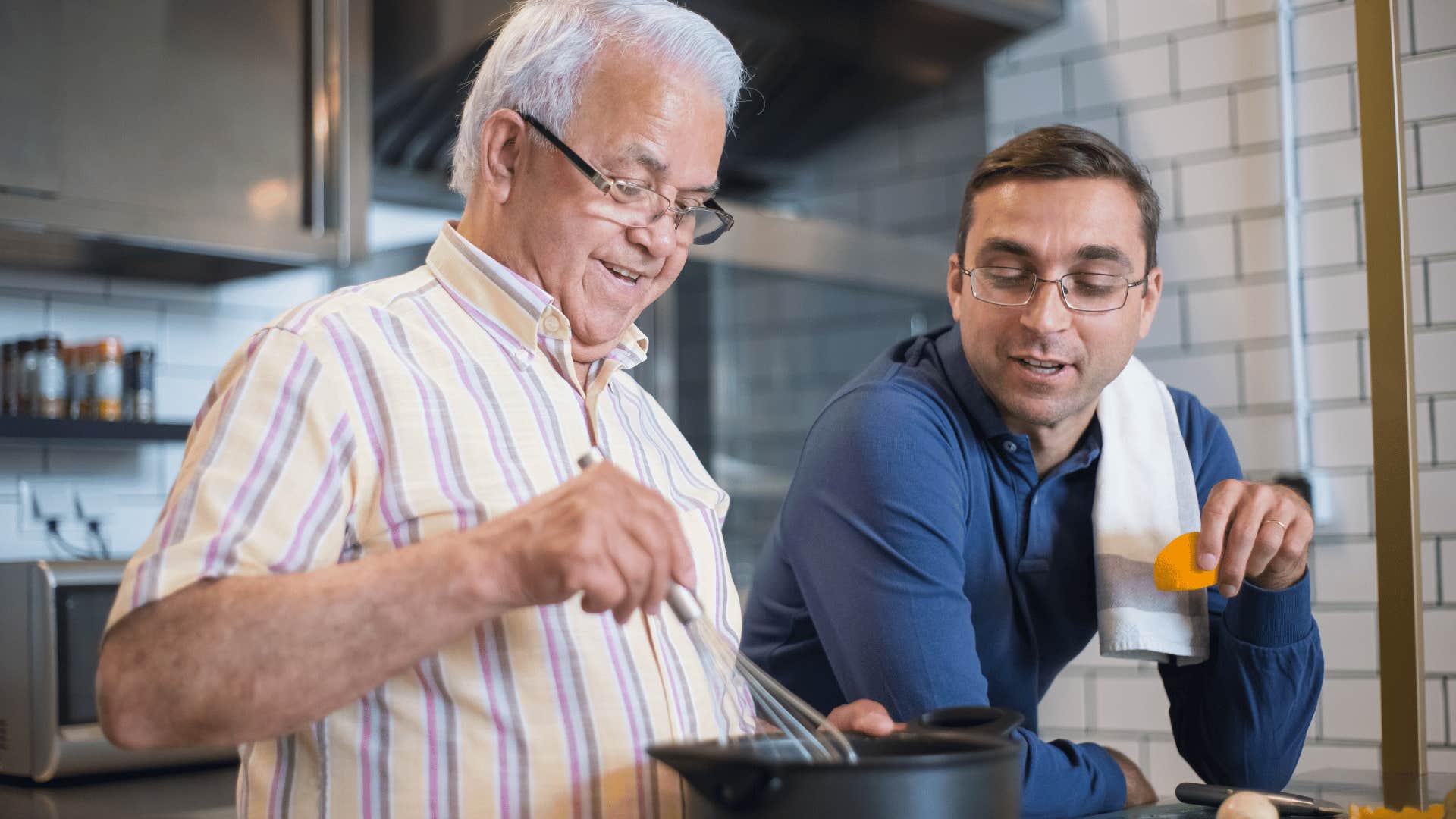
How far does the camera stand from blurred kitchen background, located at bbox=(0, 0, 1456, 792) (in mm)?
2141

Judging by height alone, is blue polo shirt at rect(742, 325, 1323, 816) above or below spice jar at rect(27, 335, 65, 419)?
below

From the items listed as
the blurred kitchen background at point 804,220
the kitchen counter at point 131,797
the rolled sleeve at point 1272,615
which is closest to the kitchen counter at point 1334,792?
the rolled sleeve at point 1272,615

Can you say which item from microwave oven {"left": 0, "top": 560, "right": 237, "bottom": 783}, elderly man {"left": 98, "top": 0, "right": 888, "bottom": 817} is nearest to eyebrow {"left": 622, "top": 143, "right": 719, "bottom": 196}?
elderly man {"left": 98, "top": 0, "right": 888, "bottom": 817}

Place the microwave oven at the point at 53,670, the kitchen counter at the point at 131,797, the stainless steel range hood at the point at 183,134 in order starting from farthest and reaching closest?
1. the stainless steel range hood at the point at 183,134
2. the microwave oven at the point at 53,670
3. the kitchen counter at the point at 131,797

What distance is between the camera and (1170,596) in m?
1.45

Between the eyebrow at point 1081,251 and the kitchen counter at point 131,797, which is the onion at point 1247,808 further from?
the kitchen counter at point 131,797

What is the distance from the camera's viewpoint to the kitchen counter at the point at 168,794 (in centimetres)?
131

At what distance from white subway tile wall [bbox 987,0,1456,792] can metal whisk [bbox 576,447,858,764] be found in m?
1.61

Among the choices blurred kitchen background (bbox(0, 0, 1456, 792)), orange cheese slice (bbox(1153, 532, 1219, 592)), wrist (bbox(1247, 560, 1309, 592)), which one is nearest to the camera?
orange cheese slice (bbox(1153, 532, 1219, 592))

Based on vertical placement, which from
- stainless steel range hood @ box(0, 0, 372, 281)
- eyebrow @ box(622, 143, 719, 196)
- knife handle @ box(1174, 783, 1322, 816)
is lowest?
knife handle @ box(1174, 783, 1322, 816)

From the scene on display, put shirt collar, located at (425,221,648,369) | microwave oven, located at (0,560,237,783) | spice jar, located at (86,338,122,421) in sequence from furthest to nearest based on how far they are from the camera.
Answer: spice jar, located at (86,338,122,421)
microwave oven, located at (0,560,237,783)
shirt collar, located at (425,221,648,369)

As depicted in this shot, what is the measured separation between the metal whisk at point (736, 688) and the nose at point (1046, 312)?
19.5 inches

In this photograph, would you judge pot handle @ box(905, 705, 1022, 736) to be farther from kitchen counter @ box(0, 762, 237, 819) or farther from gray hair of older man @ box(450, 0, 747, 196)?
kitchen counter @ box(0, 762, 237, 819)

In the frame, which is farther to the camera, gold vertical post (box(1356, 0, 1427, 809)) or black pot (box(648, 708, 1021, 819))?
gold vertical post (box(1356, 0, 1427, 809))
